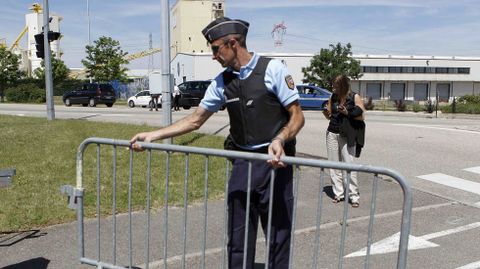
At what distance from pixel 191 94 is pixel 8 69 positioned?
96.0 feet

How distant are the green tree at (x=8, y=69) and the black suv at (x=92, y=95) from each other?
19465 millimetres

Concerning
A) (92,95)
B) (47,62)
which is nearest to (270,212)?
(47,62)

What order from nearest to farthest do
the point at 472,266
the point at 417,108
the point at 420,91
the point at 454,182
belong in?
the point at 472,266, the point at 454,182, the point at 417,108, the point at 420,91

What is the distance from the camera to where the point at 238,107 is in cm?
309

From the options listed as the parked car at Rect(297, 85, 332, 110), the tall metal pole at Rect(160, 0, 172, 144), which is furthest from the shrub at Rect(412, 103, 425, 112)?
the tall metal pole at Rect(160, 0, 172, 144)

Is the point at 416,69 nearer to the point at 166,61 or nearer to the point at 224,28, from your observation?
the point at 166,61

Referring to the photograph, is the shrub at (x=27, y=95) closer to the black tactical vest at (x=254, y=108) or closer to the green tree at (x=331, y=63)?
the green tree at (x=331, y=63)

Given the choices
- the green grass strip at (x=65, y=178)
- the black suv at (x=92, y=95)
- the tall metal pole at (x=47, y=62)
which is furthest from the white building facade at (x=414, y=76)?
the green grass strip at (x=65, y=178)

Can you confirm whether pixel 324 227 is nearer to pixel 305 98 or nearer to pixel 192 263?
pixel 192 263

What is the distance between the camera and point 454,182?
7.96 meters

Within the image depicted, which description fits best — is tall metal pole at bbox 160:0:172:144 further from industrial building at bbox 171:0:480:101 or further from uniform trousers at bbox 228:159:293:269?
industrial building at bbox 171:0:480:101

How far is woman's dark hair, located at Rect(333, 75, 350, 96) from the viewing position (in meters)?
6.03

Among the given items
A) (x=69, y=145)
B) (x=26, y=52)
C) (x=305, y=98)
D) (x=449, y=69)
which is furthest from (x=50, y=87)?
(x=26, y=52)

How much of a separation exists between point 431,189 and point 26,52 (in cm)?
8001
